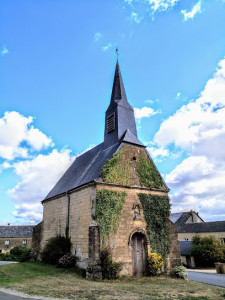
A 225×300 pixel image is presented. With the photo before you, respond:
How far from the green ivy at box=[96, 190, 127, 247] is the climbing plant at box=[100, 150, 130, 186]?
895mm

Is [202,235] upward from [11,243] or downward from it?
upward

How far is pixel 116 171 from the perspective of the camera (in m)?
16.0

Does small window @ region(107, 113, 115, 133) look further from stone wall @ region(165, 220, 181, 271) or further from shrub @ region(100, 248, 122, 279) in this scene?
shrub @ region(100, 248, 122, 279)

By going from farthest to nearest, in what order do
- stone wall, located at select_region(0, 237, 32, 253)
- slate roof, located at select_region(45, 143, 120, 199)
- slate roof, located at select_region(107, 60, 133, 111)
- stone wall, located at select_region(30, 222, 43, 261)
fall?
stone wall, located at select_region(0, 237, 32, 253) < stone wall, located at select_region(30, 222, 43, 261) < slate roof, located at select_region(107, 60, 133, 111) < slate roof, located at select_region(45, 143, 120, 199)

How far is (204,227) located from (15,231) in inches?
1493

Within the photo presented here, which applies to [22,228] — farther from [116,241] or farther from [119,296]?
[119,296]

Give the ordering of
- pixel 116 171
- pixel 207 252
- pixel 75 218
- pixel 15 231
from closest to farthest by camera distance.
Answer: pixel 116 171 → pixel 75 218 → pixel 207 252 → pixel 15 231

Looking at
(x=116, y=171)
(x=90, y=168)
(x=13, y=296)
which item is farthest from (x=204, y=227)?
(x=13, y=296)

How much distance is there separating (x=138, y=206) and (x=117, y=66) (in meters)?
15.2

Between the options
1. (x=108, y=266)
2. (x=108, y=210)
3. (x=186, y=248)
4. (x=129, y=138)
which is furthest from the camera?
(x=186, y=248)

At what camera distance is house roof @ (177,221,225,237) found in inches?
1534

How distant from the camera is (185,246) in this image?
3538 centimetres

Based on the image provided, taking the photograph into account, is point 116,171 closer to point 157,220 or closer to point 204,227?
point 157,220

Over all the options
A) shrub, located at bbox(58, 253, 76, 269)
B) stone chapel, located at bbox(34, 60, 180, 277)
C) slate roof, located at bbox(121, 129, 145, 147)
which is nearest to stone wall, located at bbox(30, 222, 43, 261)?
stone chapel, located at bbox(34, 60, 180, 277)
